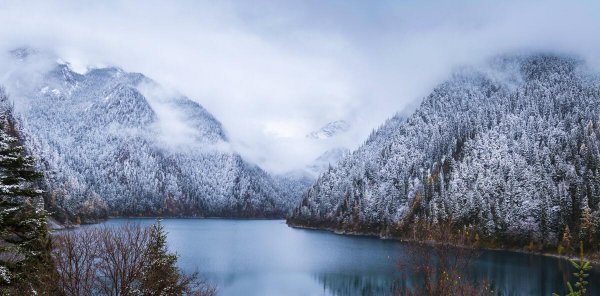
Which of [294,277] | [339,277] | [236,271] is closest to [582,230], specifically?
[339,277]

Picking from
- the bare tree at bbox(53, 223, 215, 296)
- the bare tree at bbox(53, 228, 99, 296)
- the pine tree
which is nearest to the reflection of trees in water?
the bare tree at bbox(53, 223, 215, 296)

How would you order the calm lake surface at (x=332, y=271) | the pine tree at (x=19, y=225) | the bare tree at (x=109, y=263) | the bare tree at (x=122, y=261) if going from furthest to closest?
the calm lake surface at (x=332, y=271)
the bare tree at (x=122, y=261)
the bare tree at (x=109, y=263)
the pine tree at (x=19, y=225)

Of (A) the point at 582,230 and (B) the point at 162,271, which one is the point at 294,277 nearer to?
(B) the point at 162,271

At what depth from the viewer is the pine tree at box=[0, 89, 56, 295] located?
22500mm

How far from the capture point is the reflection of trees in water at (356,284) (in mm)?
85269

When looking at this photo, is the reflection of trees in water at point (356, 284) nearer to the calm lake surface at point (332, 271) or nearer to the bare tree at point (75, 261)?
the calm lake surface at point (332, 271)

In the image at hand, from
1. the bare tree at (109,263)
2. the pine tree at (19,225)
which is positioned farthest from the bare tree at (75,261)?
the pine tree at (19,225)

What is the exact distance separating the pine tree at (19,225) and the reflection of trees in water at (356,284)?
63.0 m

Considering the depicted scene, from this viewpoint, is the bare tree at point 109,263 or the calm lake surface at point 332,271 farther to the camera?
the calm lake surface at point 332,271

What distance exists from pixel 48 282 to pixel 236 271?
262 ft

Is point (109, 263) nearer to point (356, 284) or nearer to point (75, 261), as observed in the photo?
point (75, 261)

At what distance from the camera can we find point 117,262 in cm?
3200

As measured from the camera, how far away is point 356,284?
93188 millimetres

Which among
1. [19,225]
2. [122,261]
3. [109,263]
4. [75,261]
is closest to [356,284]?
[122,261]
